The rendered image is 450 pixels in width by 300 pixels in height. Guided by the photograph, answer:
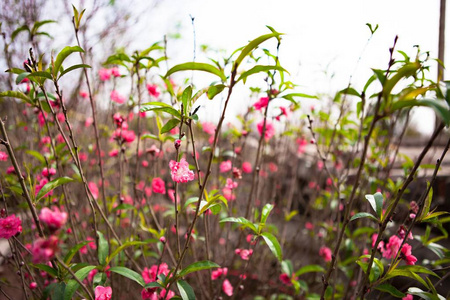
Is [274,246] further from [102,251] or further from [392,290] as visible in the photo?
[102,251]

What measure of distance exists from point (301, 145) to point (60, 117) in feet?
8.35

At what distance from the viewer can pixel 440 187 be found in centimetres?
261

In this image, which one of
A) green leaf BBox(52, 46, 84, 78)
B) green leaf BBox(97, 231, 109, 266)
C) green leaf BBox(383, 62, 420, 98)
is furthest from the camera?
green leaf BBox(97, 231, 109, 266)

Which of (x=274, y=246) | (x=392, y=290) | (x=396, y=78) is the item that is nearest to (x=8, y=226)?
(x=274, y=246)

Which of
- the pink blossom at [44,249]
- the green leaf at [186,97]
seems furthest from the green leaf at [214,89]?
the pink blossom at [44,249]

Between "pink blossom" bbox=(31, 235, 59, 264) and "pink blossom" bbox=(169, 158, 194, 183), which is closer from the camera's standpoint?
"pink blossom" bbox=(31, 235, 59, 264)

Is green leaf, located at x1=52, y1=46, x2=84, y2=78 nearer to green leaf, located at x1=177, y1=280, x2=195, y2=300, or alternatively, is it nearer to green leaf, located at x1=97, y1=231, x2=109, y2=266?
green leaf, located at x1=97, y1=231, x2=109, y2=266

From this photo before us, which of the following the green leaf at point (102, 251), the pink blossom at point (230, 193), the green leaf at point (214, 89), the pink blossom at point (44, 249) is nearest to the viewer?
the pink blossom at point (44, 249)

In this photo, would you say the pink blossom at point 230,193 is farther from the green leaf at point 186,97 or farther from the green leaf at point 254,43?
the green leaf at point 254,43

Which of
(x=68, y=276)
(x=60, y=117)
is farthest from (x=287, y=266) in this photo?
(x=60, y=117)

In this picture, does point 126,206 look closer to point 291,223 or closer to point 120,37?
point 120,37

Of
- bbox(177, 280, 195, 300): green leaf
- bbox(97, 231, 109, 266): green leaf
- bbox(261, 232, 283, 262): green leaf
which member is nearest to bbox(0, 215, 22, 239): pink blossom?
bbox(97, 231, 109, 266): green leaf

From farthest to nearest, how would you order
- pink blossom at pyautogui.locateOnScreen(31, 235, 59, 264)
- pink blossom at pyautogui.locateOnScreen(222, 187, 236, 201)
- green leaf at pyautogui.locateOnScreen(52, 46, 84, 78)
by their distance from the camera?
pink blossom at pyautogui.locateOnScreen(222, 187, 236, 201) → green leaf at pyautogui.locateOnScreen(52, 46, 84, 78) → pink blossom at pyautogui.locateOnScreen(31, 235, 59, 264)

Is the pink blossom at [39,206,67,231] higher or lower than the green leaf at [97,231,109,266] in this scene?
higher
